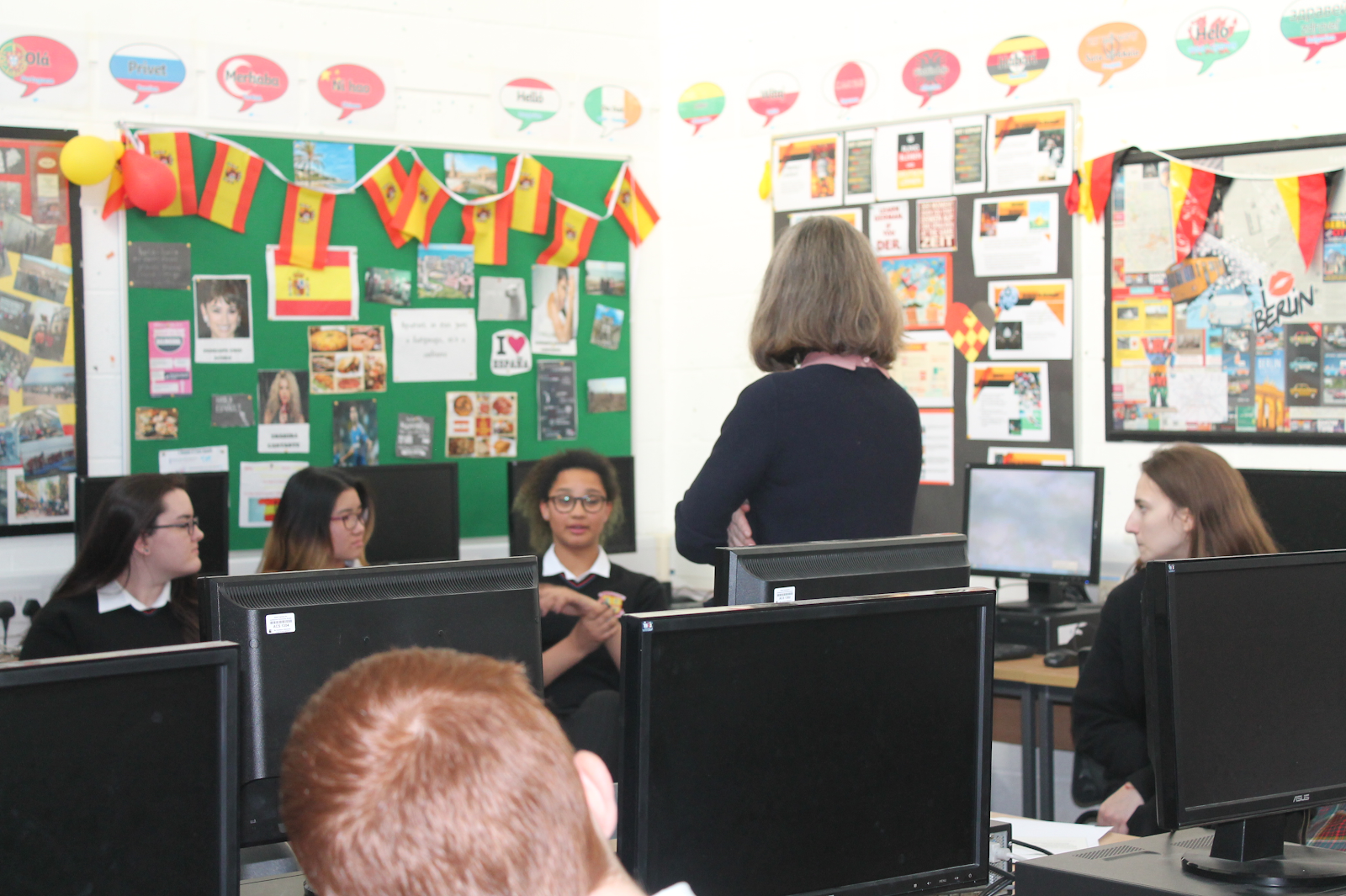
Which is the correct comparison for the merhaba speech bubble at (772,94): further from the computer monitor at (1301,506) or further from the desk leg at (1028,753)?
the desk leg at (1028,753)

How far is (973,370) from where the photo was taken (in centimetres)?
353

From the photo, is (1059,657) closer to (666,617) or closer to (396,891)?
(666,617)

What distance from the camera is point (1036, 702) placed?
3059 mm

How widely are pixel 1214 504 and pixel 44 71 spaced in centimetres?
313

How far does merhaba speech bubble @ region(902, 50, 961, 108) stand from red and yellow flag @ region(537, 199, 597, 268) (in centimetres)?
110

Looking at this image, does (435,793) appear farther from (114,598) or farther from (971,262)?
(971,262)

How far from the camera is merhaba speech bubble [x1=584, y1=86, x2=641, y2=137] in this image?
3.90 m

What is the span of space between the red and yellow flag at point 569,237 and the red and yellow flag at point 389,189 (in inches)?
18.9

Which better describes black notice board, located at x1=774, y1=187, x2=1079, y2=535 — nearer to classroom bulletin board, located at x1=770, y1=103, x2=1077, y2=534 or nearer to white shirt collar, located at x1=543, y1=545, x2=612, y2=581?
classroom bulletin board, located at x1=770, y1=103, x2=1077, y2=534

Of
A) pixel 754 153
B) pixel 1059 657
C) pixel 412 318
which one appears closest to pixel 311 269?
pixel 412 318

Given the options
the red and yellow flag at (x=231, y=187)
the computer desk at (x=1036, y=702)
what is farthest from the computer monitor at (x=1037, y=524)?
the red and yellow flag at (x=231, y=187)

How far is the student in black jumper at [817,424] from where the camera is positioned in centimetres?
190

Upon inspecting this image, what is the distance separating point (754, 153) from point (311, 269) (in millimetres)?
1469

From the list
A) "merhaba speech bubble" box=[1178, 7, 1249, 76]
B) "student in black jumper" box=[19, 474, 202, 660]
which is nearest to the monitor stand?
"student in black jumper" box=[19, 474, 202, 660]
